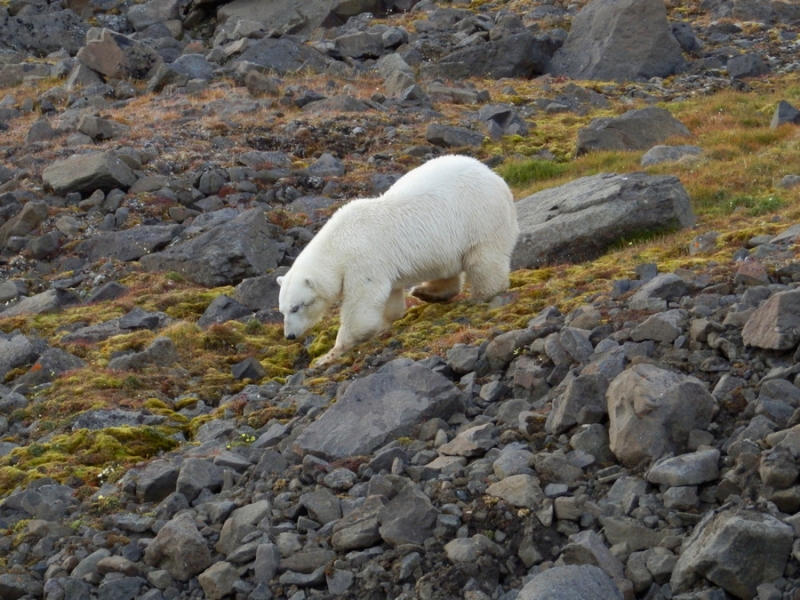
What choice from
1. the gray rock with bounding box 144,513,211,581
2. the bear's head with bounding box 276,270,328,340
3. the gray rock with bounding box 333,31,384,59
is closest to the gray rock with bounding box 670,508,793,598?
the gray rock with bounding box 144,513,211,581

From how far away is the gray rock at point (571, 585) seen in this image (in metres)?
6.19

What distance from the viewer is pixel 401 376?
9.67 m

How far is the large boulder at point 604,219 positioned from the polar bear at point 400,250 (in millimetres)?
2087

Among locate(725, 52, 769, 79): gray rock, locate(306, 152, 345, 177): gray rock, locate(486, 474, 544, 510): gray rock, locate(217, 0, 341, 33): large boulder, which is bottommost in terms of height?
locate(725, 52, 769, 79): gray rock

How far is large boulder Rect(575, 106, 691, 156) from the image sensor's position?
2491 centimetres

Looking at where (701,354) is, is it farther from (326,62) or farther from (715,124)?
(326,62)

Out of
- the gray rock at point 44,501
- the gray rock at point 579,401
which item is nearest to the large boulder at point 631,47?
the gray rock at point 579,401

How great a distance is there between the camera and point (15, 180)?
25.1 metres

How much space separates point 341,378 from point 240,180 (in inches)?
534

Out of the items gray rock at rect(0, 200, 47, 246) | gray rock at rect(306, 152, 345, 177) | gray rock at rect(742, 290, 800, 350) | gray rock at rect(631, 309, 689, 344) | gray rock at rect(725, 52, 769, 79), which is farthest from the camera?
gray rock at rect(725, 52, 769, 79)

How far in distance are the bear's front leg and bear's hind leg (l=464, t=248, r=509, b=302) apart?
136 cm

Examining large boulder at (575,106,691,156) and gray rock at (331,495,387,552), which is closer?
gray rock at (331,495,387,552)

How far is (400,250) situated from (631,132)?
46.6 feet

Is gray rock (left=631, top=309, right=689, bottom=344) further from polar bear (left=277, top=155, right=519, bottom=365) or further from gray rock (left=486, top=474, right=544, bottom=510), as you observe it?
polar bear (left=277, top=155, right=519, bottom=365)
